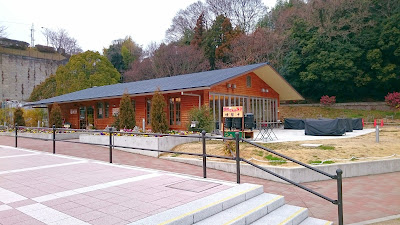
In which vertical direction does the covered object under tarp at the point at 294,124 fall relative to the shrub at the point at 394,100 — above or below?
below

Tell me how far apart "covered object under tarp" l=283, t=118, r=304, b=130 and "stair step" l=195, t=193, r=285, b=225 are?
16763mm

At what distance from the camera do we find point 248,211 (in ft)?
13.5

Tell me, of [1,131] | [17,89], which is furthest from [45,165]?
[17,89]

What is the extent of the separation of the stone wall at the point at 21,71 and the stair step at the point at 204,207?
45.4 meters

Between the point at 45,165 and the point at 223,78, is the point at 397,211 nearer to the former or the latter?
the point at 45,165

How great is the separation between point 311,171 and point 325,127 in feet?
26.3

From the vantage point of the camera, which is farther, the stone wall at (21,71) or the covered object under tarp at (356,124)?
the stone wall at (21,71)

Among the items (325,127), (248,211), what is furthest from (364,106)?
(248,211)

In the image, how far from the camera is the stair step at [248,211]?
376cm

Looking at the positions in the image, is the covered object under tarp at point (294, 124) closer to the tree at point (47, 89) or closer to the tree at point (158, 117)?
the tree at point (158, 117)

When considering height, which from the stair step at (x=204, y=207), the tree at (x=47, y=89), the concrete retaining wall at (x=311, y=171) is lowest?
the concrete retaining wall at (x=311, y=171)

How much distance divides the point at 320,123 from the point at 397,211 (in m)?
10.0

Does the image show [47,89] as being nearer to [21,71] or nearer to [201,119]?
[21,71]

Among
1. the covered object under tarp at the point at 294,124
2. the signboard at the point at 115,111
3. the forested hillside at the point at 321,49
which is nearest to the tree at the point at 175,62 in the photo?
the forested hillside at the point at 321,49
